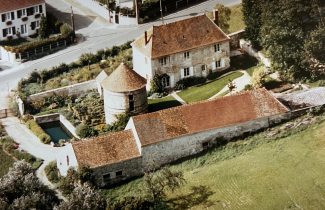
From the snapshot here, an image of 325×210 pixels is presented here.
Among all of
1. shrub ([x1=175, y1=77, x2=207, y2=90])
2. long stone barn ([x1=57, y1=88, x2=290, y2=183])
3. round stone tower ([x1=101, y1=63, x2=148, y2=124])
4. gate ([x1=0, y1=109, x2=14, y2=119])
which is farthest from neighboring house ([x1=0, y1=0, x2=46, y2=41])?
long stone barn ([x1=57, y1=88, x2=290, y2=183])

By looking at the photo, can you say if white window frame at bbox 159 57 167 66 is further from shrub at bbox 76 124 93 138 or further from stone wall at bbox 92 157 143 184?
stone wall at bbox 92 157 143 184

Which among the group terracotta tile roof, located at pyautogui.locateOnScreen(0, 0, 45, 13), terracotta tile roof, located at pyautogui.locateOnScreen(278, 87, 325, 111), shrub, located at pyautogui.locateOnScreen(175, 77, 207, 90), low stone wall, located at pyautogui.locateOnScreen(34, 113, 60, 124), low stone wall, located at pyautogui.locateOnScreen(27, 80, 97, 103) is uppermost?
terracotta tile roof, located at pyautogui.locateOnScreen(0, 0, 45, 13)

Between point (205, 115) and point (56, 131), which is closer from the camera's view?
point (205, 115)

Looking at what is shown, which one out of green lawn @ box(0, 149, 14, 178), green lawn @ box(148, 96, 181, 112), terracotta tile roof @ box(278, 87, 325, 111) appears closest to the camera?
green lawn @ box(0, 149, 14, 178)

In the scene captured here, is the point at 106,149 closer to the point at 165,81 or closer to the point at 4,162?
the point at 4,162

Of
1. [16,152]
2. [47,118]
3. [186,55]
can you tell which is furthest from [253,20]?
[16,152]

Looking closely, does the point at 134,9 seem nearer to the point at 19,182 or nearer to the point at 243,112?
the point at 243,112

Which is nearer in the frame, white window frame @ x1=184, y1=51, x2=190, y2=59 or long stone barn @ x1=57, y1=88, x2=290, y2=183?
long stone barn @ x1=57, y1=88, x2=290, y2=183

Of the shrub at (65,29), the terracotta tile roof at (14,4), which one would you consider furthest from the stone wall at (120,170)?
the terracotta tile roof at (14,4)
